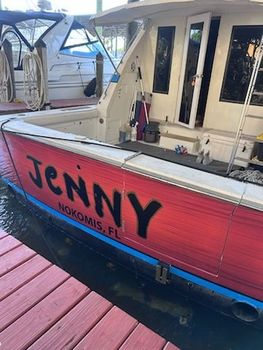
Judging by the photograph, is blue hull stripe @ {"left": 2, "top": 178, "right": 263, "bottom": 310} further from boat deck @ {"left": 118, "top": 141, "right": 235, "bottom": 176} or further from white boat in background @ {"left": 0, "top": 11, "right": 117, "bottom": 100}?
white boat in background @ {"left": 0, "top": 11, "right": 117, "bottom": 100}

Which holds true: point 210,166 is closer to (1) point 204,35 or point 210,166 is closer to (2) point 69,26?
(1) point 204,35

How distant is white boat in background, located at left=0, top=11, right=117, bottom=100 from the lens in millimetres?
6275

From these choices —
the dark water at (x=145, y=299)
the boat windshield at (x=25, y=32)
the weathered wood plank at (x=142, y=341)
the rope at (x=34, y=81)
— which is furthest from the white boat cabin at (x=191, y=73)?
the boat windshield at (x=25, y=32)

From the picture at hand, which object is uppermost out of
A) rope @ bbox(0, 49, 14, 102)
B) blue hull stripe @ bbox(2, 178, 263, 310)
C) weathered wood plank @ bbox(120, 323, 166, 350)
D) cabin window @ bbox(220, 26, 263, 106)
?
cabin window @ bbox(220, 26, 263, 106)

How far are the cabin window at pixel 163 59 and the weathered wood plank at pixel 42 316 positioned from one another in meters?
3.05

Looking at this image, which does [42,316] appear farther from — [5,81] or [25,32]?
[25,32]

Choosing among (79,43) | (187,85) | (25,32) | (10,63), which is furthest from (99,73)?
(187,85)

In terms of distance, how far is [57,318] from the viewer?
1.49m

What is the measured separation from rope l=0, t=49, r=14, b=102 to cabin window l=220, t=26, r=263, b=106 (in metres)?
4.27

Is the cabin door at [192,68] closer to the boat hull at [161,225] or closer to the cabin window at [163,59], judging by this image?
the cabin window at [163,59]

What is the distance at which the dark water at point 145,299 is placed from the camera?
7.26 ft

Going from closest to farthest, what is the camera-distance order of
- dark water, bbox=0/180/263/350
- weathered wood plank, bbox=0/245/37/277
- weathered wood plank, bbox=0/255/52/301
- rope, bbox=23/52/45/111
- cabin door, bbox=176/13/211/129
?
weathered wood plank, bbox=0/255/52/301, weathered wood plank, bbox=0/245/37/277, dark water, bbox=0/180/263/350, cabin door, bbox=176/13/211/129, rope, bbox=23/52/45/111

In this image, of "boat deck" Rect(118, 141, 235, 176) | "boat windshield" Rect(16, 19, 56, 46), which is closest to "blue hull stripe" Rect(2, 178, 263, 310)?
"boat deck" Rect(118, 141, 235, 176)

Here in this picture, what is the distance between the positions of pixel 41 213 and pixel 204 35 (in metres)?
2.69
